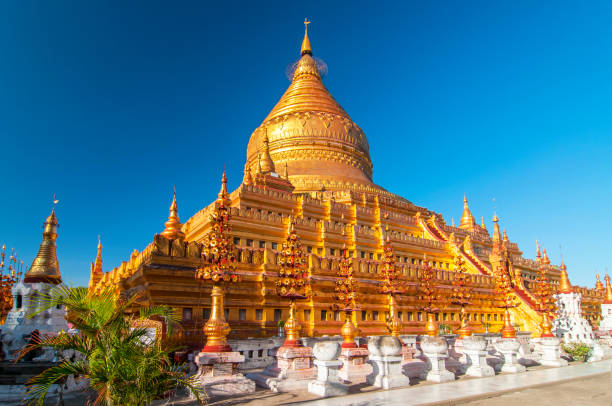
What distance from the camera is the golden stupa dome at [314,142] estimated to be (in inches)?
1489

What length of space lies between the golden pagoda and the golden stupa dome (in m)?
0.12

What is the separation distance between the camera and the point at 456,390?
10734mm

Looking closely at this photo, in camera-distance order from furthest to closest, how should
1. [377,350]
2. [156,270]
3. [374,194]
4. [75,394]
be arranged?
1. [374,194]
2. [156,270]
3. [377,350]
4. [75,394]

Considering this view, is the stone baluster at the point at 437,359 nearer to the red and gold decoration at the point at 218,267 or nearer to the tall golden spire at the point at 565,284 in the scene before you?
the red and gold decoration at the point at 218,267

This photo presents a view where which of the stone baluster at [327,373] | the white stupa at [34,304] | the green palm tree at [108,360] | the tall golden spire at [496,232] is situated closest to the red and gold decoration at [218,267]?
the stone baluster at [327,373]

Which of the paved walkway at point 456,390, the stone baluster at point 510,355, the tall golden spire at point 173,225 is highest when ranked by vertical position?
the tall golden spire at point 173,225

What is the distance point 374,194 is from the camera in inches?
1372

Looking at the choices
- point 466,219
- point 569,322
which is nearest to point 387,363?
point 569,322

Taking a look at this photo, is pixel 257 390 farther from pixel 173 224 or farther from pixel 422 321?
pixel 422 321

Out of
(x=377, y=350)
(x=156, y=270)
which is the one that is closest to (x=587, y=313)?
(x=377, y=350)

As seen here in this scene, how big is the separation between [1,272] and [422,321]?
23498 mm

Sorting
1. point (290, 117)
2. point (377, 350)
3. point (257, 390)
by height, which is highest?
point (290, 117)

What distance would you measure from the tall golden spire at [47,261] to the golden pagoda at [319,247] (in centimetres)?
295

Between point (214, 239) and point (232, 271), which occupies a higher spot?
point (214, 239)
